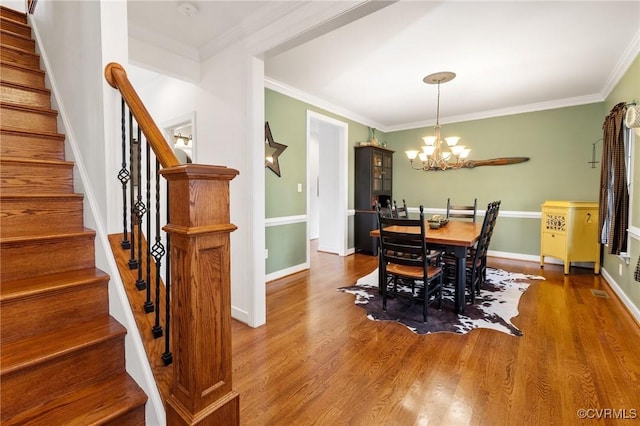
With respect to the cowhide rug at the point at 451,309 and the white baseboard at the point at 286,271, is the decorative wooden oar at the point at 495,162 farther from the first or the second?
the white baseboard at the point at 286,271

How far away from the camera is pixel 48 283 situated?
4.21 feet

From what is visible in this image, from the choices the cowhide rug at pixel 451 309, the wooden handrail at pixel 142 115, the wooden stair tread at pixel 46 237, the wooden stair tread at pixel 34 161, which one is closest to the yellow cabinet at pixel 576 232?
the cowhide rug at pixel 451 309

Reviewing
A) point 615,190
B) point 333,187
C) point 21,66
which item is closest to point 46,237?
point 21,66

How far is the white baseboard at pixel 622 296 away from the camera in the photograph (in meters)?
2.68

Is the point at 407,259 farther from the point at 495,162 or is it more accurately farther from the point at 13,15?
the point at 13,15

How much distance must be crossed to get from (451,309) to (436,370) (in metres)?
1.09

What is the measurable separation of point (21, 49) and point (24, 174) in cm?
126

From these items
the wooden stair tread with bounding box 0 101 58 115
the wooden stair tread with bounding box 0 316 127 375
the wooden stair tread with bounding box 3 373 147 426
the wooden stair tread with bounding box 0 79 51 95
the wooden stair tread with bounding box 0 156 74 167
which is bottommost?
the wooden stair tread with bounding box 3 373 147 426

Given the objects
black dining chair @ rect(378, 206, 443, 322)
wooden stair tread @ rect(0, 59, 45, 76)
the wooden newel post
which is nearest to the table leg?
black dining chair @ rect(378, 206, 443, 322)

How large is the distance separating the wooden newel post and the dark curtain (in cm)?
396

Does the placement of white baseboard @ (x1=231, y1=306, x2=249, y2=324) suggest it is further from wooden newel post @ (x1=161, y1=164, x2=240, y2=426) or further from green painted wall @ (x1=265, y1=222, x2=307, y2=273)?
wooden newel post @ (x1=161, y1=164, x2=240, y2=426)

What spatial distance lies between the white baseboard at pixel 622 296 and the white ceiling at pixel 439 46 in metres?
2.38

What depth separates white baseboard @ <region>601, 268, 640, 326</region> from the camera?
2678 mm

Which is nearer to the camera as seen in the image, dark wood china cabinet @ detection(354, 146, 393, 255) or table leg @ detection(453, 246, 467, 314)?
table leg @ detection(453, 246, 467, 314)
